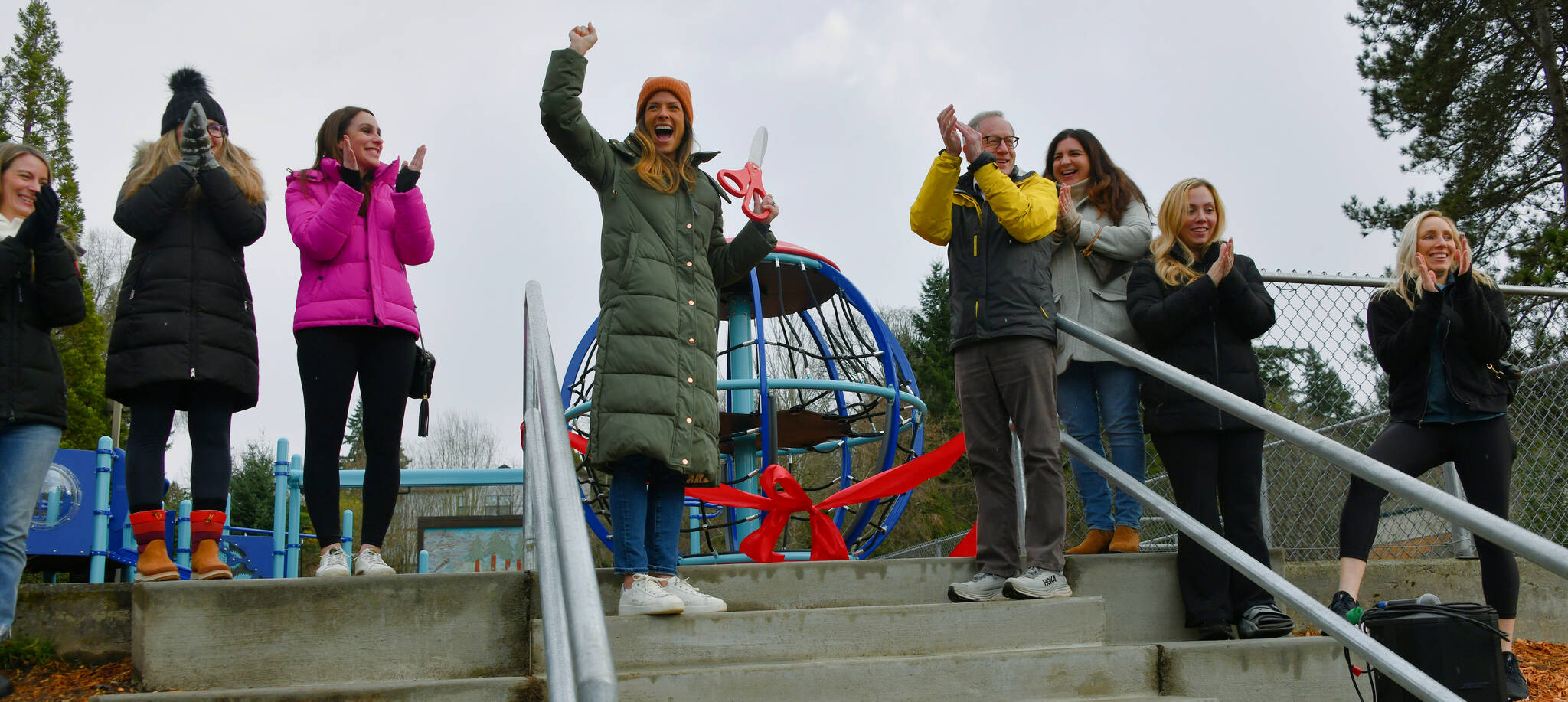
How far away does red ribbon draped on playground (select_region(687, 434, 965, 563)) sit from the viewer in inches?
172

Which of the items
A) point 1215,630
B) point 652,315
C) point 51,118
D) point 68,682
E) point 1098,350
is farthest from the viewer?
point 51,118

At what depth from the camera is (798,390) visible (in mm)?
6559

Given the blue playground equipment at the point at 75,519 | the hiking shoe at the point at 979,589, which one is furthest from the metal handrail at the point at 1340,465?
the blue playground equipment at the point at 75,519

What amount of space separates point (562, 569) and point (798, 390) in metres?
4.91

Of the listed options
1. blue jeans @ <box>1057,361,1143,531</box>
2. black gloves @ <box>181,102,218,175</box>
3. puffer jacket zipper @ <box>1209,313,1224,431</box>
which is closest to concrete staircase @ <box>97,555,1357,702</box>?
blue jeans @ <box>1057,361,1143,531</box>

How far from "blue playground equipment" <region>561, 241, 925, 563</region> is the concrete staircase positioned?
2411 mm

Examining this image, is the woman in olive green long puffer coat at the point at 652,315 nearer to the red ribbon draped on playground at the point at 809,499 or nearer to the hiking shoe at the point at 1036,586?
the hiking shoe at the point at 1036,586

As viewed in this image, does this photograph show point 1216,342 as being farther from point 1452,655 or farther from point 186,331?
point 186,331

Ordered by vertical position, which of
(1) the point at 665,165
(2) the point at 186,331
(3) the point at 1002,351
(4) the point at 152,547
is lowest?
(4) the point at 152,547

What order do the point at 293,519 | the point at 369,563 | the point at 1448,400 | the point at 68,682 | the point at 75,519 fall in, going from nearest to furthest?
the point at 68,682 → the point at 369,563 → the point at 1448,400 → the point at 293,519 → the point at 75,519

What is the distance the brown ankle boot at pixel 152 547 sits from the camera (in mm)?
3092

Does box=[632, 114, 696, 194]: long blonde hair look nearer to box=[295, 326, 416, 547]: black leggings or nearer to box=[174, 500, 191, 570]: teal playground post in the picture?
box=[295, 326, 416, 547]: black leggings

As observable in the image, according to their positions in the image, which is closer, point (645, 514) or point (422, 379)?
point (645, 514)

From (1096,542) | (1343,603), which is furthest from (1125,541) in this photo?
(1343,603)
